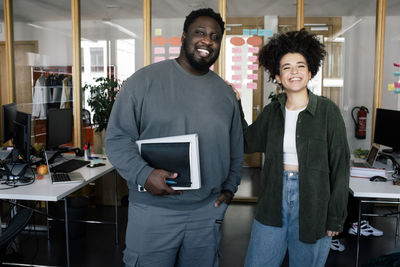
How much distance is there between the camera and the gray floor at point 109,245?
10.1 feet

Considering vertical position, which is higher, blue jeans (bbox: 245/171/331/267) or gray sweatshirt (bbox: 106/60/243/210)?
gray sweatshirt (bbox: 106/60/243/210)

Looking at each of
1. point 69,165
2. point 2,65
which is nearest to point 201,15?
point 69,165

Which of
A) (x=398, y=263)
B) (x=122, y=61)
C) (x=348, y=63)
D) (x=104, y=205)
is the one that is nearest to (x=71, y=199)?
(x=104, y=205)

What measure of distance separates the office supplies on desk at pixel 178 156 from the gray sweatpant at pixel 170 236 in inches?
5.0

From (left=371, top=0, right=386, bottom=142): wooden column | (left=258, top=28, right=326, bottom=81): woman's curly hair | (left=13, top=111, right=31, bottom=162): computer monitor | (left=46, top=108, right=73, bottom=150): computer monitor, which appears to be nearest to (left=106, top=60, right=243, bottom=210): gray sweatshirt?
(left=258, top=28, right=326, bottom=81): woman's curly hair

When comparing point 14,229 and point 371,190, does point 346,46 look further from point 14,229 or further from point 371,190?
point 14,229

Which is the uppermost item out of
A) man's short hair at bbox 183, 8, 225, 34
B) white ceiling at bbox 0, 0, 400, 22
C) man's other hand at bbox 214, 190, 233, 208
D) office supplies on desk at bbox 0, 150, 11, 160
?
white ceiling at bbox 0, 0, 400, 22

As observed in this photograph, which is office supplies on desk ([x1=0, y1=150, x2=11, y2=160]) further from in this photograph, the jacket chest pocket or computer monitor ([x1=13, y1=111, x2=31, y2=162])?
the jacket chest pocket

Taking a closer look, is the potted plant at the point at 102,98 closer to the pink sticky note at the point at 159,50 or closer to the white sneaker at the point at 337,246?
the pink sticky note at the point at 159,50

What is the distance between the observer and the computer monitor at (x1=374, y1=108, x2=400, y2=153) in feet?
11.6

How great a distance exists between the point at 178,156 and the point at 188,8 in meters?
3.85

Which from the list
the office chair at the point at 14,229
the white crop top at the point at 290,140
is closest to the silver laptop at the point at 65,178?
the office chair at the point at 14,229

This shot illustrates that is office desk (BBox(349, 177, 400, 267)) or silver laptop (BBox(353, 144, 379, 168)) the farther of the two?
silver laptop (BBox(353, 144, 379, 168))

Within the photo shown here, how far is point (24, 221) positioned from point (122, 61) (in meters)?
3.57
